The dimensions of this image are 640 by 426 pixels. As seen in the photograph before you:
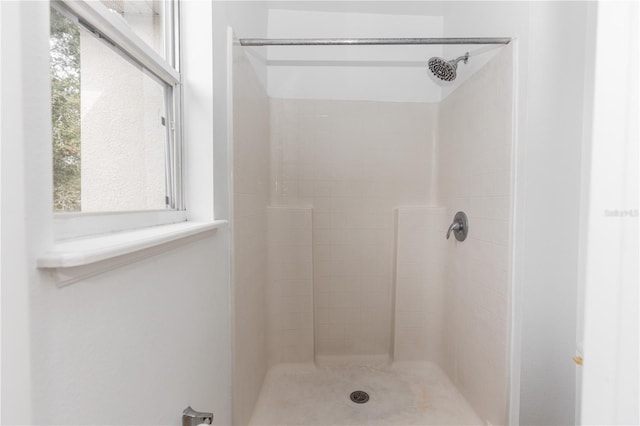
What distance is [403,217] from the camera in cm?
200

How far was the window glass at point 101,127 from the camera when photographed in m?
0.54

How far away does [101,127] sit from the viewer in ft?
2.14

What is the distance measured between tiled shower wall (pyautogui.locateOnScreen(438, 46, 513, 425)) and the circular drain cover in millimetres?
525

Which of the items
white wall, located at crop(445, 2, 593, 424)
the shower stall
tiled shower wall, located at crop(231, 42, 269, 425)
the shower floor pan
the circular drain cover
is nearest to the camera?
white wall, located at crop(445, 2, 593, 424)

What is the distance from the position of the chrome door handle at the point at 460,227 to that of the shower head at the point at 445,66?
74cm

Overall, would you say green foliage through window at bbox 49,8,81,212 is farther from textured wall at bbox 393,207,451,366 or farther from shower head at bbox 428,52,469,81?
textured wall at bbox 393,207,451,366

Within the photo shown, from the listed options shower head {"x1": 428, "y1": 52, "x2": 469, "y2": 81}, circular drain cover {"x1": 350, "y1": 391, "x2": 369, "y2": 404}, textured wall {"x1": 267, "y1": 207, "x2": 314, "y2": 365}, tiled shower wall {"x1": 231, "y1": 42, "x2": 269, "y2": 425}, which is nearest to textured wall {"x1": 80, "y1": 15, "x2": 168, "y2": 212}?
tiled shower wall {"x1": 231, "y1": 42, "x2": 269, "y2": 425}

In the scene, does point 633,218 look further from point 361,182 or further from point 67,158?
point 361,182

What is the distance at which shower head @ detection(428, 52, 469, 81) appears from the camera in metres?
1.59

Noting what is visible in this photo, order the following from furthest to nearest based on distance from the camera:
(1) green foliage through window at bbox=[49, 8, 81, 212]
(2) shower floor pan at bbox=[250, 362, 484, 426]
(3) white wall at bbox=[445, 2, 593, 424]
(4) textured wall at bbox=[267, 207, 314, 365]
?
(4) textured wall at bbox=[267, 207, 314, 365] → (2) shower floor pan at bbox=[250, 362, 484, 426] → (3) white wall at bbox=[445, 2, 593, 424] → (1) green foliage through window at bbox=[49, 8, 81, 212]

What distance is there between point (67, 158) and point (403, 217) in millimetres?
1761

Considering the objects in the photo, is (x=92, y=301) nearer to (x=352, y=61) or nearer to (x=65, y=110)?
(x=65, y=110)

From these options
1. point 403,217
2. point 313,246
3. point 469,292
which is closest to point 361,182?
point 403,217

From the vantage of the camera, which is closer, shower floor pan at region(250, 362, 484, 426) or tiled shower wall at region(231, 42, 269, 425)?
tiled shower wall at region(231, 42, 269, 425)
